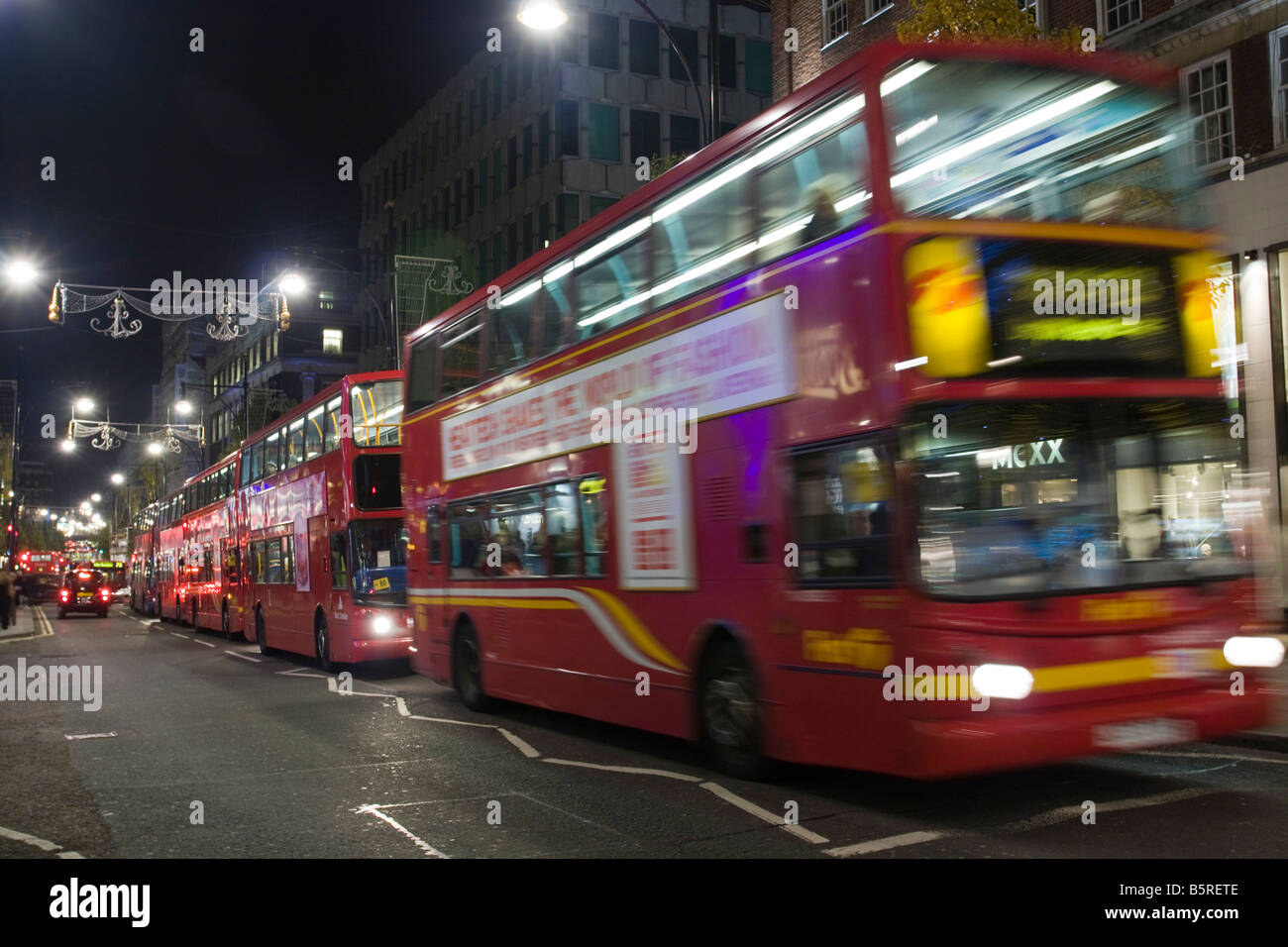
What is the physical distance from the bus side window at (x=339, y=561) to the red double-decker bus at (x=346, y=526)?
15mm

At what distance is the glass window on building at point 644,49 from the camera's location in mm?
44719

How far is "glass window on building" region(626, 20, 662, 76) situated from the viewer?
44719mm

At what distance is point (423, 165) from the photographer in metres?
57.2

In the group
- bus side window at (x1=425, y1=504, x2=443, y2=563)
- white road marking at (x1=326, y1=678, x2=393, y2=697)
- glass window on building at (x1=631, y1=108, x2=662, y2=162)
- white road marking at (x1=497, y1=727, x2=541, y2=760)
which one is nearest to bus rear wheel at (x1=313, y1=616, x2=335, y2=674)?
white road marking at (x1=326, y1=678, x2=393, y2=697)

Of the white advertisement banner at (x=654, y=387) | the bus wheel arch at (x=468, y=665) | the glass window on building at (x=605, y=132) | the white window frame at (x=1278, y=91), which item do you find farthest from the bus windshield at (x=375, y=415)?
the glass window on building at (x=605, y=132)

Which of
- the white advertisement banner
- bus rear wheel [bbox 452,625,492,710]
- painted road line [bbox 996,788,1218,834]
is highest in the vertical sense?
the white advertisement banner

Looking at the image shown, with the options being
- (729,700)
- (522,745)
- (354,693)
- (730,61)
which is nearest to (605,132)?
(730,61)

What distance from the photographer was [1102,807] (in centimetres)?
744

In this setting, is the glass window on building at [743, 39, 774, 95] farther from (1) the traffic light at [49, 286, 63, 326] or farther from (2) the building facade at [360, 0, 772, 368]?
(1) the traffic light at [49, 286, 63, 326]

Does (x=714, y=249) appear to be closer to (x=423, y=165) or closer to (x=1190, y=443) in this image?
(x=1190, y=443)

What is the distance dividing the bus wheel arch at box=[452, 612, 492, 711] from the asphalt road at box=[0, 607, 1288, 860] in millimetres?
666

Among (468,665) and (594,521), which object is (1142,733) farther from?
(468,665)

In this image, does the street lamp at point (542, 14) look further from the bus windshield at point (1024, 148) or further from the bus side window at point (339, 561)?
the bus side window at point (339, 561)

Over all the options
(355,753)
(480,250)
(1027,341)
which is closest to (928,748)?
(1027,341)
